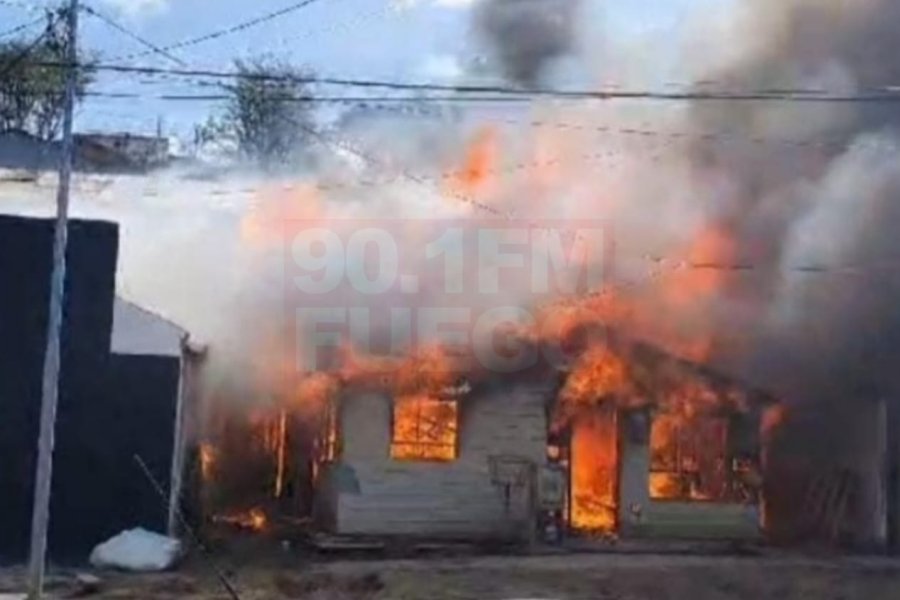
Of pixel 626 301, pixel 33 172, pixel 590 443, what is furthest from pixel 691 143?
pixel 33 172

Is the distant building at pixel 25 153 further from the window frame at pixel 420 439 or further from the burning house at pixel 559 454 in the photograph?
the window frame at pixel 420 439

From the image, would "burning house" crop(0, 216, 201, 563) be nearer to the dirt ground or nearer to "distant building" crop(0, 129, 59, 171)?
the dirt ground

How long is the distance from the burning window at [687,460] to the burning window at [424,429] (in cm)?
380

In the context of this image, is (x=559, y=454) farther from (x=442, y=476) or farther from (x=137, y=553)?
(x=137, y=553)

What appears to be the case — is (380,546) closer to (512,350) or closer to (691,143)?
(512,350)

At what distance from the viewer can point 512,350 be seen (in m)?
22.0

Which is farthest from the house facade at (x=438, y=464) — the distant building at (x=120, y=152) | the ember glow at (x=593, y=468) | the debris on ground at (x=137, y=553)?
the distant building at (x=120, y=152)

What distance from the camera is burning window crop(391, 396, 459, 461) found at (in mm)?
21234

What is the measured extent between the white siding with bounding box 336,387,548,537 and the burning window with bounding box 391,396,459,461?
129 mm

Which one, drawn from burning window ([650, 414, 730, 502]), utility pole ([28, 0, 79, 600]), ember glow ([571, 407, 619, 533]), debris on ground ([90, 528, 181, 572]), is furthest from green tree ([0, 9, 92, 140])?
burning window ([650, 414, 730, 502])

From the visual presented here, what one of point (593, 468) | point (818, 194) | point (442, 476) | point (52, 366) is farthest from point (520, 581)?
point (818, 194)

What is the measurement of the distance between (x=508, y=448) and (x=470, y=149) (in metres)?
6.49

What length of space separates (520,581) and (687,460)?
697 cm

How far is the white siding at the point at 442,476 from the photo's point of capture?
20781 millimetres
